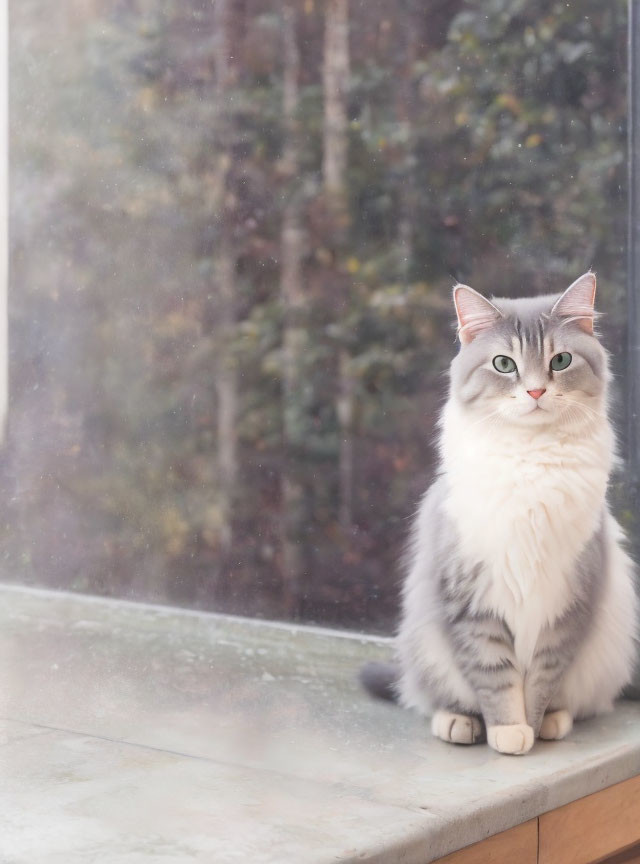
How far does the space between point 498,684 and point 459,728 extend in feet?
0.30

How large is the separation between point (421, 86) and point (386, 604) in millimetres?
818

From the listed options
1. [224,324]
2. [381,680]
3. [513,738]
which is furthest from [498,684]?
[224,324]

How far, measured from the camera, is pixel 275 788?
1.06 m

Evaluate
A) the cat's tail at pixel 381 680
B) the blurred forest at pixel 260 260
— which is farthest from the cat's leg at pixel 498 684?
the blurred forest at pixel 260 260

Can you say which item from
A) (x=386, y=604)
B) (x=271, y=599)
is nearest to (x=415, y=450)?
(x=386, y=604)

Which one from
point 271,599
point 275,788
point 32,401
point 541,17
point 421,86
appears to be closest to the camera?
point 275,788

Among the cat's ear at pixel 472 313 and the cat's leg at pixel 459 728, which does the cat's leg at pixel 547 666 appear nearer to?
the cat's leg at pixel 459 728

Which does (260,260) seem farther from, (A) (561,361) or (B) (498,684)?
(B) (498,684)

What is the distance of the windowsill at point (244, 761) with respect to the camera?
0.93 metres

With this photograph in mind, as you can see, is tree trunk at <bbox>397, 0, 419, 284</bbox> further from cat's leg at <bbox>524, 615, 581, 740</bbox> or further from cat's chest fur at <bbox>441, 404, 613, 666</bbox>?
cat's leg at <bbox>524, 615, 581, 740</bbox>

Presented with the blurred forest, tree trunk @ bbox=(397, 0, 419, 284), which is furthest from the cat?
tree trunk @ bbox=(397, 0, 419, 284)

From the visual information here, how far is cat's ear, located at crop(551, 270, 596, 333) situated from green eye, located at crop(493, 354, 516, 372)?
0.08 metres

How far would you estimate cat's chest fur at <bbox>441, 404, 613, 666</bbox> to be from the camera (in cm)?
113

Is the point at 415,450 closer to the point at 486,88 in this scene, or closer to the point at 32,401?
the point at 486,88
